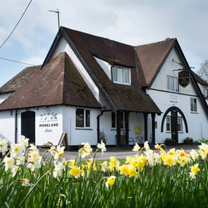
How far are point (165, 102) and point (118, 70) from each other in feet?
20.1

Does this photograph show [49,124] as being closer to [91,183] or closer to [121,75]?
[121,75]

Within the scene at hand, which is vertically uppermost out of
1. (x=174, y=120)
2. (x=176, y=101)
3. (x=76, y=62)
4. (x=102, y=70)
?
(x=76, y=62)

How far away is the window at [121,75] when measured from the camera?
29453 millimetres

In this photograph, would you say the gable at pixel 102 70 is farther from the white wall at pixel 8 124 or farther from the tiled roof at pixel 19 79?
the tiled roof at pixel 19 79

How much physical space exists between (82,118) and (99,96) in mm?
1998

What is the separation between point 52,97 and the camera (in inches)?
1010

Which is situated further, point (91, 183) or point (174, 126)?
point (174, 126)

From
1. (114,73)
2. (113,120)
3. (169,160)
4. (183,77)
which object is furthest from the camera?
(183,77)

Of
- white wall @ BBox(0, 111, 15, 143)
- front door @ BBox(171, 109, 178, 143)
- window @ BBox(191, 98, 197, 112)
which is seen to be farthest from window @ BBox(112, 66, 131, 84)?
window @ BBox(191, 98, 197, 112)

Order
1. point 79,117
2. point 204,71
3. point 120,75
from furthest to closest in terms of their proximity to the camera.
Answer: point 204,71 < point 120,75 < point 79,117

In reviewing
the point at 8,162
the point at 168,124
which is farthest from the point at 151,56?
the point at 8,162

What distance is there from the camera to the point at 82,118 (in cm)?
2667

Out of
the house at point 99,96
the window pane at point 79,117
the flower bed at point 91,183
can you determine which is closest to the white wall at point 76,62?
the house at point 99,96

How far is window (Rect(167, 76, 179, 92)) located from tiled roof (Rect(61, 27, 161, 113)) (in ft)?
11.4
